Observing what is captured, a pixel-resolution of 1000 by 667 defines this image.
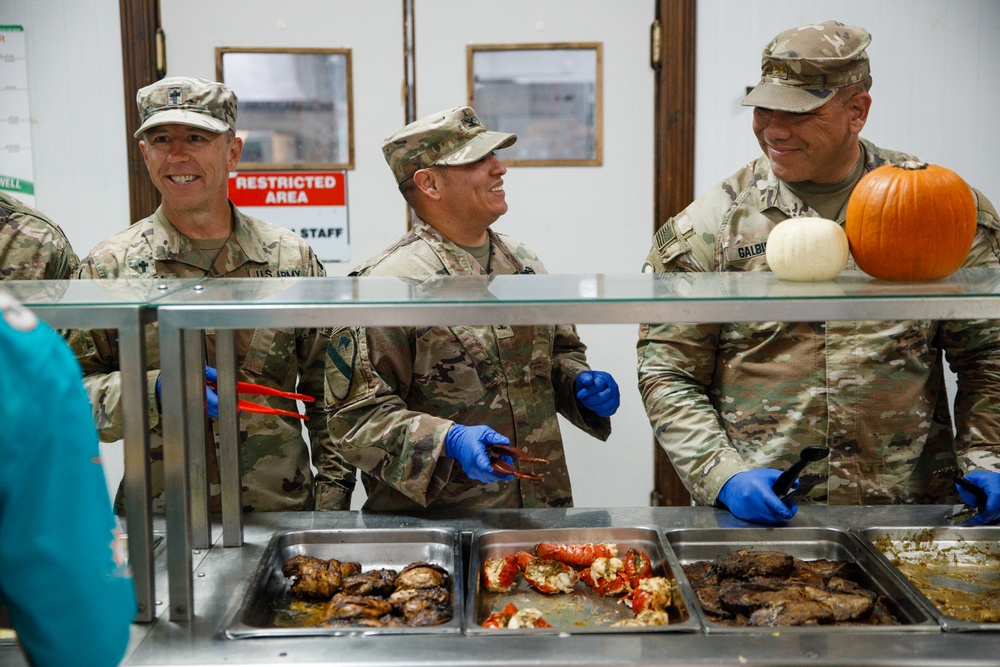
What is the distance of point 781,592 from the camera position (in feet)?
4.88

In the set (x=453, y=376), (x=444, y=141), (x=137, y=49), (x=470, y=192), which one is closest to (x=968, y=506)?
(x=453, y=376)

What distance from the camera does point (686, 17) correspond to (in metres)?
3.35

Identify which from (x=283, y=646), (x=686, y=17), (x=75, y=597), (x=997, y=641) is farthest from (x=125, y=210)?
(x=997, y=641)

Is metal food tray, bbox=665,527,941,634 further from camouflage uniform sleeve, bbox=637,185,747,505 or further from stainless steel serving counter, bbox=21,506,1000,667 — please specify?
stainless steel serving counter, bbox=21,506,1000,667

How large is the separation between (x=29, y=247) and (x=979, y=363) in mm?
2455

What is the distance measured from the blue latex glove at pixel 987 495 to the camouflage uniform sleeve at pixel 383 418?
1.06m

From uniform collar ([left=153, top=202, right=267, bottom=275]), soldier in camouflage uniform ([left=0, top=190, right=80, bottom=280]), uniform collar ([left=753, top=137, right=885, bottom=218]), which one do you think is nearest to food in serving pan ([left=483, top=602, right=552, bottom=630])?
uniform collar ([left=753, top=137, right=885, bottom=218])

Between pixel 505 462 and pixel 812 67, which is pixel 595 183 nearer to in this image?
pixel 812 67

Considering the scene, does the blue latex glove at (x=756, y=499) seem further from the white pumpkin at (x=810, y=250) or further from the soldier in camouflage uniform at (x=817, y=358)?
the white pumpkin at (x=810, y=250)

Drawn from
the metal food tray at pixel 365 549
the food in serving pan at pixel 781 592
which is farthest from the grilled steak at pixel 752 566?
the metal food tray at pixel 365 549

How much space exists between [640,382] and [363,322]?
0.96 metres

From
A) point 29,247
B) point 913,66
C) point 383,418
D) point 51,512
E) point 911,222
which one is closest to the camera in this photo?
point 51,512

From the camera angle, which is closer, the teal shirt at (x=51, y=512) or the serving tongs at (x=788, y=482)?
the teal shirt at (x=51, y=512)

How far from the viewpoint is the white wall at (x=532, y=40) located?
10.5ft
